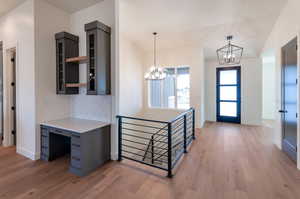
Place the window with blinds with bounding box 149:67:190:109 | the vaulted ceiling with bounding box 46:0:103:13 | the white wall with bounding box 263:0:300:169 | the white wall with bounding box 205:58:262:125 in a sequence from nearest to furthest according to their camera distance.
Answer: the white wall with bounding box 263:0:300:169
the vaulted ceiling with bounding box 46:0:103:13
the window with blinds with bounding box 149:67:190:109
the white wall with bounding box 205:58:262:125

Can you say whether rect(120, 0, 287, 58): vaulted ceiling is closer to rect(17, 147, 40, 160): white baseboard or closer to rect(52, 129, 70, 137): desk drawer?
rect(52, 129, 70, 137): desk drawer

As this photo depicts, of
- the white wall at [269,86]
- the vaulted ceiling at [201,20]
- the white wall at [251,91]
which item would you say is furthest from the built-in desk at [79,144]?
the white wall at [269,86]

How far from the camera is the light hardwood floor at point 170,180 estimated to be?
6.47ft

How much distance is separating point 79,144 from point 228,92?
19.9ft

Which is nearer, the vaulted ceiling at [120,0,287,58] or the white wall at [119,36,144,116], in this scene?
the vaulted ceiling at [120,0,287,58]

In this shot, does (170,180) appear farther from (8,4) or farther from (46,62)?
(8,4)

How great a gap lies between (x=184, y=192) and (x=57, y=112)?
115 inches

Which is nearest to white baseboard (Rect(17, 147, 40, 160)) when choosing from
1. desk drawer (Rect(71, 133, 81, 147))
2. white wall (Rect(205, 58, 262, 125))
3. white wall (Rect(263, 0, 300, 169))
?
desk drawer (Rect(71, 133, 81, 147))

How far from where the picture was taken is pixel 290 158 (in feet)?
9.55

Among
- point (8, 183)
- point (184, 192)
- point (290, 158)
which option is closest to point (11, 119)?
point (8, 183)

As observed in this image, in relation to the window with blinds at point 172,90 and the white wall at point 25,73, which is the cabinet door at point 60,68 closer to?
the white wall at point 25,73

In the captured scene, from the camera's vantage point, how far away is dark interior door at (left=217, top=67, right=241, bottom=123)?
619 centimetres

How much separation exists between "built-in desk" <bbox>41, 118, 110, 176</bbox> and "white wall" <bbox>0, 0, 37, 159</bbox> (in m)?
0.33

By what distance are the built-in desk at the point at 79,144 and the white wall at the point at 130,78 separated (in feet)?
6.61
